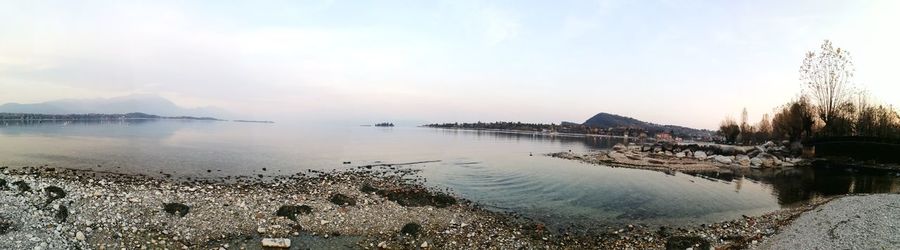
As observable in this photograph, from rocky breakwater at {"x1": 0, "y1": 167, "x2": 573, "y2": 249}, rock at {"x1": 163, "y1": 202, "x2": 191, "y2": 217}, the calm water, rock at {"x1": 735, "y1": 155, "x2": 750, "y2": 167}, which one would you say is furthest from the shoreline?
rock at {"x1": 735, "y1": 155, "x2": 750, "y2": 167}

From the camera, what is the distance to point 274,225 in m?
13.6

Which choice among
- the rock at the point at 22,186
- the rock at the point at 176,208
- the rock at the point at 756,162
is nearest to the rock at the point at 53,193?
the rock at the point at 22,186

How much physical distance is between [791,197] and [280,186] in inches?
1132

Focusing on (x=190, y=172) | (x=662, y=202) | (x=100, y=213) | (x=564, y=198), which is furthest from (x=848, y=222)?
(x=190, y=172)

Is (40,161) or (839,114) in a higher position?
(839,114)

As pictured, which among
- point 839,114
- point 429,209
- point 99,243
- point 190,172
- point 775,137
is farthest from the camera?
point 775,137

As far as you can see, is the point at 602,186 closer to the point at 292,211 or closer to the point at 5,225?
the point at 292,211

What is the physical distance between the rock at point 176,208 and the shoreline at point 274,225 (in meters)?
0.15

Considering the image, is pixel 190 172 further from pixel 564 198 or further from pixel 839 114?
pixel 839 114

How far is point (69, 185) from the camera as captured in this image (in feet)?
55.0

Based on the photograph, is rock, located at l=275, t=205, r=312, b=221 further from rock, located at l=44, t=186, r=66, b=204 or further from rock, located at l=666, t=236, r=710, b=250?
rock, located at l=666, t=236, r=710, b=250

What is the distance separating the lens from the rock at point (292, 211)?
1454 cm

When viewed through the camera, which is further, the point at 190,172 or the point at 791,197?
the point at 190,172

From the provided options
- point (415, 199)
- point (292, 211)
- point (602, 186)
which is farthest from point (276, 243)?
point (602, 186)
